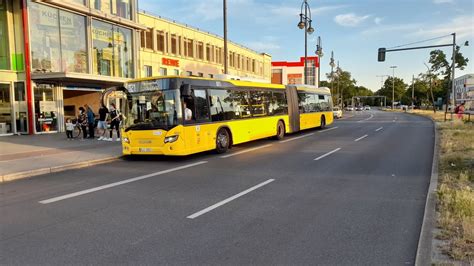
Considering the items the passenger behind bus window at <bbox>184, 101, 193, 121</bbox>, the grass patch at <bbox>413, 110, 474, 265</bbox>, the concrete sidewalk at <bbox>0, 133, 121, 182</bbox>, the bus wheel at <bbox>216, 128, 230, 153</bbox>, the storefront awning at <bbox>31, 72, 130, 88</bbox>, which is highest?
the storefront awning at <bbox>31, 72, 130, 88</bbox>

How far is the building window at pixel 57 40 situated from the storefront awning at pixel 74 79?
0.73 meters

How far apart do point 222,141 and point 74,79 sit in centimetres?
1293

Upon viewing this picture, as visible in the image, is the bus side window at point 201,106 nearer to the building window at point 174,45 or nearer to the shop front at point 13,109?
the shop front at point 13,109

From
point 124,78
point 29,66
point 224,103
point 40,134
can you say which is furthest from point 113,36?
point 224,103

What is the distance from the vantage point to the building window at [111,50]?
25.8 metres

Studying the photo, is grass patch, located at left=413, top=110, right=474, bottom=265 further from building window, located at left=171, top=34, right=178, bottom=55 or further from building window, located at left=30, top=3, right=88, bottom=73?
building window, located at left=171, top=34, right=178, bottom=55

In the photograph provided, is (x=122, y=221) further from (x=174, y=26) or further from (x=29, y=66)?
(x=174, y=26)

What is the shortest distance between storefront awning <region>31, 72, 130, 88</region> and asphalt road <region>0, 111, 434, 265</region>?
12.1 metres

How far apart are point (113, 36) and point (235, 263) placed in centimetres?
2604

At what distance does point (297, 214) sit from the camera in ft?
20.0

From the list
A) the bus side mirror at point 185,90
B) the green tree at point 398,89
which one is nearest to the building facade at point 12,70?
the bus side mirror at point 185,90

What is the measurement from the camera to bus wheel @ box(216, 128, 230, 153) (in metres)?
13.9

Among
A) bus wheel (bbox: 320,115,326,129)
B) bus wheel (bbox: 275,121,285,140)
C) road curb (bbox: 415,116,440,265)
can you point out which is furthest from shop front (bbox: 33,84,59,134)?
road curb (bbox: 415,116,440,265)

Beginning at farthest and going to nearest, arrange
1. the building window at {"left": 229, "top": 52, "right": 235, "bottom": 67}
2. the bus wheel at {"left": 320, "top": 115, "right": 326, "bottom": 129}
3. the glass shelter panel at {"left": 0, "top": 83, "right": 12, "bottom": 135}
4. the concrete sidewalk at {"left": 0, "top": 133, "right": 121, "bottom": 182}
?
the building window at {"left": 229, "top": 52, "right": 235, "bottom": 67} → the bus wheel at {"left": 320, "top": 115, "right": 326, "bottom": 129} → the glass shelter panel at {"left": 0, "top": 83, "right": 12, "bottom": 135} → the concrete sidewalk at {"left": 0, "top": 133, "right": 121, "bottom": 182}
